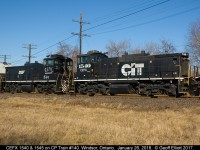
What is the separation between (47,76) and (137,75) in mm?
10654

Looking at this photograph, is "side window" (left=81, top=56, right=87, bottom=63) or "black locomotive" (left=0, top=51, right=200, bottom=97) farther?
"side window" (left=81, top=56, right=87, bottom=63)

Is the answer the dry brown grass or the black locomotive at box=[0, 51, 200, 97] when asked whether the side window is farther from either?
the dry brown grass

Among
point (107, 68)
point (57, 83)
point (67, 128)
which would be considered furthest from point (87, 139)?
point (57, 83)

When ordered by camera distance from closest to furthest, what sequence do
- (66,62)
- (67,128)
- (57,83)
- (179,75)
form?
(67,128), (179,75), (57,83), (66,62)

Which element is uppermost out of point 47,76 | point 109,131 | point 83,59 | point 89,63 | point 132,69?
point 83,59

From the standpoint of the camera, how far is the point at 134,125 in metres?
10.1

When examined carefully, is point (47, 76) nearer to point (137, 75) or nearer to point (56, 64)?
point (56, 64)

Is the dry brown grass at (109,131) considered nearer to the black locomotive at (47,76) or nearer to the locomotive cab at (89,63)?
the locomotive cab at (89,63)

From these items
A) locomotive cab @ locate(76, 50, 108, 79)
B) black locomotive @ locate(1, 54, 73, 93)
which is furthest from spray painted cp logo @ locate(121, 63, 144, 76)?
black locomotive @ locate(1, 54, 73, 93)

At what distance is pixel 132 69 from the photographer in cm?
2325

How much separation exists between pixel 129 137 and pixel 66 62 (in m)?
23.2

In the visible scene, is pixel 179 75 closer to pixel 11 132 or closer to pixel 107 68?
pixel 107 68

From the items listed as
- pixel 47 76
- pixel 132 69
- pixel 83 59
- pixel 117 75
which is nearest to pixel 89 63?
pixel 83 59

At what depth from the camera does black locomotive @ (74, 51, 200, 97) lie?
2089cm
